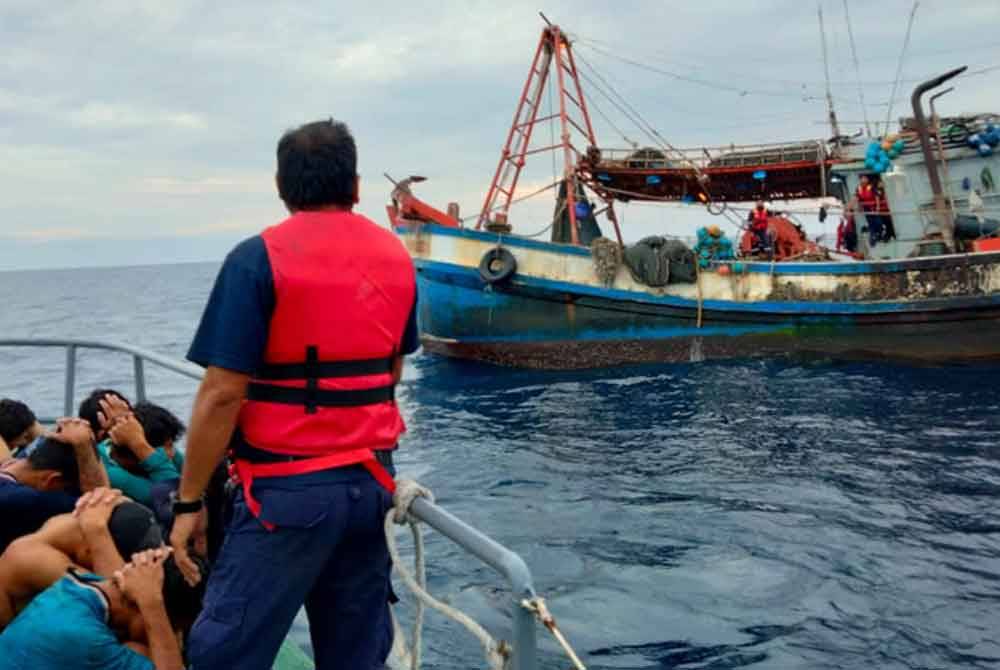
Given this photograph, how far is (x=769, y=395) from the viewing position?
501 inches

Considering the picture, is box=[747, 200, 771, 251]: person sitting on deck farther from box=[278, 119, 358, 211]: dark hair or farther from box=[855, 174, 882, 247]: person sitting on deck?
box=[278, 119, 358, 211]: dark hair

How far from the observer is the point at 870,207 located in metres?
16.7

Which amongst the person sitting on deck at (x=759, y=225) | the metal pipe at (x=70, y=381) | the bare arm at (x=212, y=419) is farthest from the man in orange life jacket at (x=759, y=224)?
the bare arm at (x=212, y=419)

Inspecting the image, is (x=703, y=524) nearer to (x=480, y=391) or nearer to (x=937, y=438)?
(x=937, y=438)

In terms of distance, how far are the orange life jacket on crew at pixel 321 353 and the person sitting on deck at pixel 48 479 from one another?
1.62m

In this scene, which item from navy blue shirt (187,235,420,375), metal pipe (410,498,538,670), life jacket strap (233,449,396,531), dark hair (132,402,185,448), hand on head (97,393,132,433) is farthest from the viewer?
dark hair (132,402,185,448)

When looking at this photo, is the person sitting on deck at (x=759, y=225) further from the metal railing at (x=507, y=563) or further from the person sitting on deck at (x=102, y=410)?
the metal railing at (x=507, y=563)

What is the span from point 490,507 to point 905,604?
3.72m

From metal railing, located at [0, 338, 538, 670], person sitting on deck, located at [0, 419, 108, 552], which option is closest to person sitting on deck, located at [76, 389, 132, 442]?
person sitting on deck, located at [0, 419, 108, 552]

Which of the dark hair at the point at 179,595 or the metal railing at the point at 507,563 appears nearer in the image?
the metal railing at the point at 507,563

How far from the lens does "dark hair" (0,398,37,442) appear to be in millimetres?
4449

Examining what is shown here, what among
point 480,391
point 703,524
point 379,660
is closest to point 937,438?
point 703,524

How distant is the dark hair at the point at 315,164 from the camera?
2.32 meters

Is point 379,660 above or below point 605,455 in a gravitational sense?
above
